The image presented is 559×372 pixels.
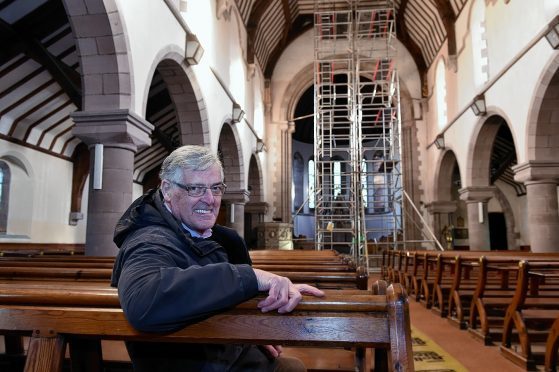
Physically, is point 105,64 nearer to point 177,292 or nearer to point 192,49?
point 192,49

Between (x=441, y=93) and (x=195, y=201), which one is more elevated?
(x=441, y=93)

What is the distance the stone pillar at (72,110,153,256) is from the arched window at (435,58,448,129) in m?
9.81

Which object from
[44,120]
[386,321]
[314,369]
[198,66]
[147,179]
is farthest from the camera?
[147,179]

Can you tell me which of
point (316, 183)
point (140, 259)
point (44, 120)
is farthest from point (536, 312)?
point (44, 120)

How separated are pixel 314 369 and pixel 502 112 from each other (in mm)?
7989

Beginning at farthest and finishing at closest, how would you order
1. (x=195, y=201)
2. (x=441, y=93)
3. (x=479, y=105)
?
(x=441, y=93) → (x=479, y=105) → (x=195, y=201)

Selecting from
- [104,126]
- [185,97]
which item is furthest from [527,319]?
[185,97]

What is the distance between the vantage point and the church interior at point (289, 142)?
3.41m

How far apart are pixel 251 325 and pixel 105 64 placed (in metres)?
4.28

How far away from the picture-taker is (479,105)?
30.2 ft

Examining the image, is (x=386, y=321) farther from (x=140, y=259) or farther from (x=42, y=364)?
(x=42, y=364)

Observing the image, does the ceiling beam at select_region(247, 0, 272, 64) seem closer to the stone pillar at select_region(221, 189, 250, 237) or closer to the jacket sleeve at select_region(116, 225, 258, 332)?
the stone pillar at select_region(221, 189, 250, 237)

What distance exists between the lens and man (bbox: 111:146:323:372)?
1.00 metres

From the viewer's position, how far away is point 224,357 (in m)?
1.26
